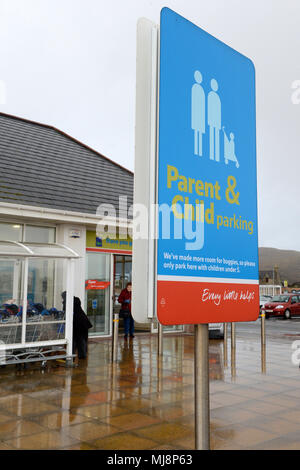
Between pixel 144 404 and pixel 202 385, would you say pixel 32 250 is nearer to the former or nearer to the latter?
Result: pixel 144 404

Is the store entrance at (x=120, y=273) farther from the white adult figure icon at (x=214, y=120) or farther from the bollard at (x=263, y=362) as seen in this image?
the white adult figure icon at (x=214, y=120)

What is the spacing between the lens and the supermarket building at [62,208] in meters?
12.5

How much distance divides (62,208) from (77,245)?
1.35 meters

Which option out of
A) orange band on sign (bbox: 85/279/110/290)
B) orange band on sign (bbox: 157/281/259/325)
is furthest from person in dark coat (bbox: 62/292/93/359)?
orange band on sign (bbox: 157/281/259/325)

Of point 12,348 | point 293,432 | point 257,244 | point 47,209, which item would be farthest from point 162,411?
point 47,209

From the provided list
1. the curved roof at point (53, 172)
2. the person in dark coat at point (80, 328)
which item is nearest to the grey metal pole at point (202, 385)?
the person in dark coat at point (80, 328)

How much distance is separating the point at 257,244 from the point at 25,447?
3947 mm

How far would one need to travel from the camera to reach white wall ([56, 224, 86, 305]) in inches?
544

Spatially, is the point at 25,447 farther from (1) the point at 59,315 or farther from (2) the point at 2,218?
(2) the point at 2,218

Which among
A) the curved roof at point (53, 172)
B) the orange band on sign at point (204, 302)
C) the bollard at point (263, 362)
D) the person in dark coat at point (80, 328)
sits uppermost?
the curved roof at point (53, 172)

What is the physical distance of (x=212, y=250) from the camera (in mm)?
2039

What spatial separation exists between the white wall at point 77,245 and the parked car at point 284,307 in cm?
1821

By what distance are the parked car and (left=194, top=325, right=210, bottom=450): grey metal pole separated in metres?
28.4

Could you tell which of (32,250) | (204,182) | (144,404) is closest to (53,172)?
(32,250)
